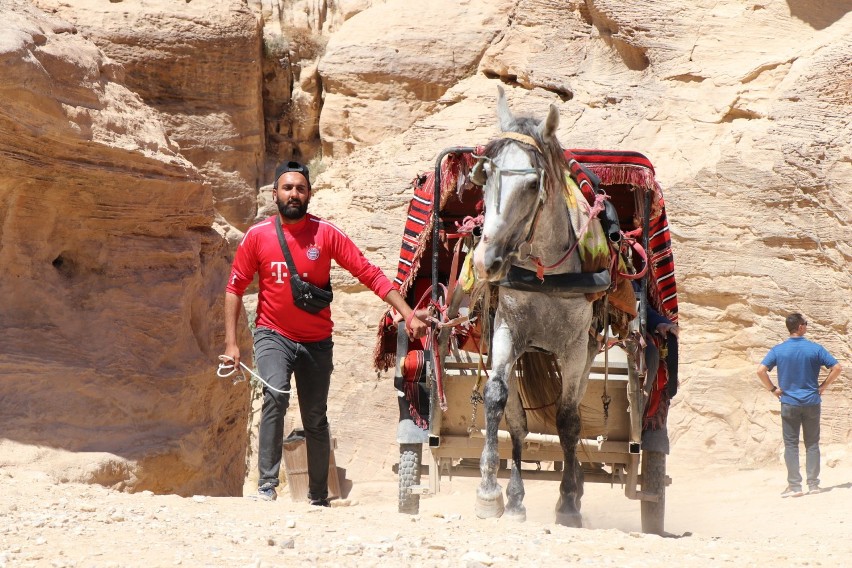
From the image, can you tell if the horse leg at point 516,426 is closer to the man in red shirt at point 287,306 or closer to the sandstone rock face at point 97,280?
the man in red shirt at point 287,306

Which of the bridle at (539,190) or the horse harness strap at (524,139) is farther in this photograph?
the horse harness strap at (524,139)

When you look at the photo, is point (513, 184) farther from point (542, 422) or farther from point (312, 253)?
point (542, 422)

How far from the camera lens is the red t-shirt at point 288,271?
600 centimetres

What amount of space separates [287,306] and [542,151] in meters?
1.70

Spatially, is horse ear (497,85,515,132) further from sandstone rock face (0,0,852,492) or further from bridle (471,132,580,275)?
sandstone rock face (0,0,852,492)

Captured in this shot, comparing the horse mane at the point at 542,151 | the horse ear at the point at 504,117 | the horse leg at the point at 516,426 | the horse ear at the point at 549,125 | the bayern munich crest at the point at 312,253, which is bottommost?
the horse leg at the point at 516,426

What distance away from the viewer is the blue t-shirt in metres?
9.33

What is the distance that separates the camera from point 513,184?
5.13 meters

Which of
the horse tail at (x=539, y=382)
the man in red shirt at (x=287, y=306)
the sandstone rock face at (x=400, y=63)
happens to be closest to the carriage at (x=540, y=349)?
the horse tail at (x=539, y=382)

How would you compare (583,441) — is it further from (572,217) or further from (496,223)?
(496,223)

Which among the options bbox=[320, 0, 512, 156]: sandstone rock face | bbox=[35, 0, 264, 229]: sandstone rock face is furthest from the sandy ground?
bbox=[320, 0, 512, 156]: sandstone rock face

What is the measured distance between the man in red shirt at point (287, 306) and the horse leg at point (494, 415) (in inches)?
27.3

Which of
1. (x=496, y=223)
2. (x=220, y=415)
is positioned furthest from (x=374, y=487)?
(x=496, y=223)

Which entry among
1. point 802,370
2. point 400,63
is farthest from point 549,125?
point 400,63
